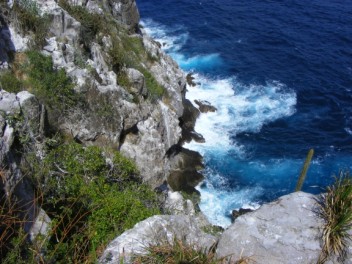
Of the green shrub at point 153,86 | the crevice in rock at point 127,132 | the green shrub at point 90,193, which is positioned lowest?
the crevice in rock at point 127,132

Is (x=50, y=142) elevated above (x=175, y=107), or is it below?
above

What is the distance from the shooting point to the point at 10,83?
19.1 metres

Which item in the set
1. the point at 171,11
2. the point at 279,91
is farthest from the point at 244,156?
the point at 171,11

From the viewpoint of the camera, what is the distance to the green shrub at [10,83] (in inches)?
734

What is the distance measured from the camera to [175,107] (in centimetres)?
3784

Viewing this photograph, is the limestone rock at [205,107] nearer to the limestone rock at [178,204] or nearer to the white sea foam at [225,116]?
the white sea foam at [225,116]

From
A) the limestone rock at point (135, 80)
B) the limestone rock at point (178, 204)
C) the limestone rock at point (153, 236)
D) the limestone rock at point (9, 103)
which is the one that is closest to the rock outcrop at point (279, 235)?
the limestone rock at point (153, 236)

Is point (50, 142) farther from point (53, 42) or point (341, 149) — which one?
point (341, 149)

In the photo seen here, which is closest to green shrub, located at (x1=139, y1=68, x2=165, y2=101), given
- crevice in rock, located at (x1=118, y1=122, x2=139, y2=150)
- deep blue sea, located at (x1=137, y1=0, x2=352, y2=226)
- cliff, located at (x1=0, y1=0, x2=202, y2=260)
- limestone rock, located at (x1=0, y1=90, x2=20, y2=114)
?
cliff, located at (x1=0, y1=0, x2=202, y2=260)

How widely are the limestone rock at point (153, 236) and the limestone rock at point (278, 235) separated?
994 mm

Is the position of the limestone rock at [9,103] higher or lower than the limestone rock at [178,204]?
higher

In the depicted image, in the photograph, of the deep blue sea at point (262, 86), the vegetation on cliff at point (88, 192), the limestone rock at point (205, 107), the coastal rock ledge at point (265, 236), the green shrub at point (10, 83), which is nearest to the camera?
the coastal rock ledge at point (265, 236)

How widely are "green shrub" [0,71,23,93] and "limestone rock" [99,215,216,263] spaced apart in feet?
36.7

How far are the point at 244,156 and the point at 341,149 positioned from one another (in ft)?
37.3
